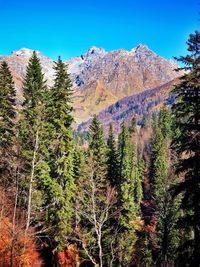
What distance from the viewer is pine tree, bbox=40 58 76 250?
3784cm

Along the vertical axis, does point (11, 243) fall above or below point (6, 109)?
below

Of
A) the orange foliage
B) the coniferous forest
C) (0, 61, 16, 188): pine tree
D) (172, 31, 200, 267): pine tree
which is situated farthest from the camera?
(0, 61, 16, 188): pine tree

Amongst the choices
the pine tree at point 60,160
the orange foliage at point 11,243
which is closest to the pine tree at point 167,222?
the pine tree at point 60,160

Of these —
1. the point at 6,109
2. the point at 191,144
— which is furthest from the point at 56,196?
the point at 191,144

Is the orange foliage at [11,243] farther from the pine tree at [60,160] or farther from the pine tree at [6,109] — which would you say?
the pine tree at [6,109]

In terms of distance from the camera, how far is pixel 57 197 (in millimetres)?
38125

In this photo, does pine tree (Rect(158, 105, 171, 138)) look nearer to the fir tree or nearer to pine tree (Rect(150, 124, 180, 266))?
pine tree (Rect(150, 124, 180, 266))

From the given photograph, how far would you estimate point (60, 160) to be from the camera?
38.3 meters

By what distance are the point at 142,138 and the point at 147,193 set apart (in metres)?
45.8

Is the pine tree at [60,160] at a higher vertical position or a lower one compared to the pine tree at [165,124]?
lower

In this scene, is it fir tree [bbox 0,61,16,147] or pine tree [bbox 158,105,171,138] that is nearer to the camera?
fir tree [bbox 0,61,16,147]

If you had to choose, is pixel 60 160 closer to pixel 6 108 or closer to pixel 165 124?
pixel 6 108

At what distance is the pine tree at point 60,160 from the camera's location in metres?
37.8

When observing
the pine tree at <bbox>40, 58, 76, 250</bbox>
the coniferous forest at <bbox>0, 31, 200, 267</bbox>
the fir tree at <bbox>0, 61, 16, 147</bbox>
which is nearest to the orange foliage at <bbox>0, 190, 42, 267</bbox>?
the coniferous forest at <bbox>0, 31, 200, 267</bbox>
